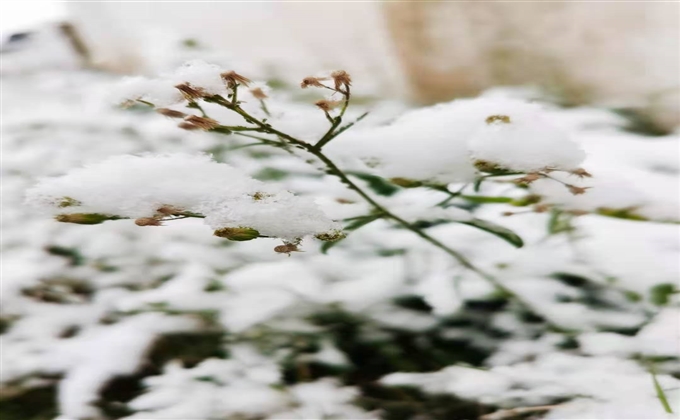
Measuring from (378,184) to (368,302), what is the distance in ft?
0.40

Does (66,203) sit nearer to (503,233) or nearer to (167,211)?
(167,211)

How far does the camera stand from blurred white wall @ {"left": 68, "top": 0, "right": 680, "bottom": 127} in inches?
37.0

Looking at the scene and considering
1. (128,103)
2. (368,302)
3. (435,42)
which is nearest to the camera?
(128,103)

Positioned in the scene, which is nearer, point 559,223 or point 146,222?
point 146,222

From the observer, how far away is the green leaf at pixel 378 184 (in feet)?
Answer: 1.94

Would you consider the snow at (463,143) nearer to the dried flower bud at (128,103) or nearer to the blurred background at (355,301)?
the blurred background at (355,301)

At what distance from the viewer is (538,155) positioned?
16.0 inches

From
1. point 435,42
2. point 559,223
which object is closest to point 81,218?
point 559,223

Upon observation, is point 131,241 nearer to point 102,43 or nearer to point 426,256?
point 426,256

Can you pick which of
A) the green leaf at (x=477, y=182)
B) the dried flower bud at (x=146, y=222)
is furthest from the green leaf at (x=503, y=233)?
the dried flower bud at (x=146, y=222)

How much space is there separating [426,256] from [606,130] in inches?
16.5

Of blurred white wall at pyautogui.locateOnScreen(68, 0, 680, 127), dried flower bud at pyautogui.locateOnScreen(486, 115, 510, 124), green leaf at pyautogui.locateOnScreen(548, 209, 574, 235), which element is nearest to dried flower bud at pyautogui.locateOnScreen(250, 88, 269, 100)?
dried flower bud at pyautogui.locateOnScreen(486, 115, 510, 124)

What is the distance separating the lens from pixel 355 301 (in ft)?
1.81

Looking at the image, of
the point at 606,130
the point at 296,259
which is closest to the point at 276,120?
the point at 296,259
